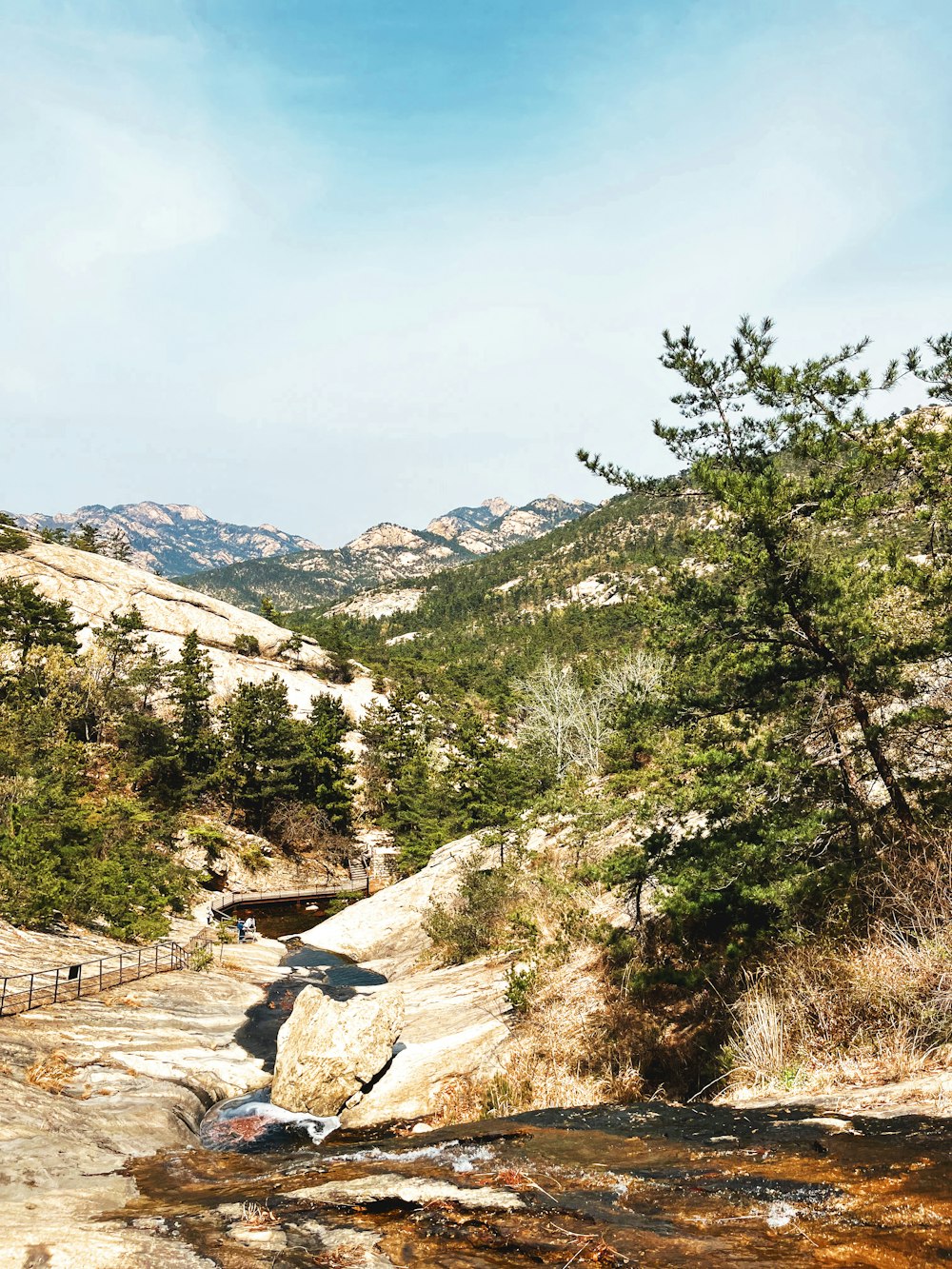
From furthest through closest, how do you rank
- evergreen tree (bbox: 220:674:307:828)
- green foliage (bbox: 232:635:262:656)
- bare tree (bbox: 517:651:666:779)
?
green foliage (bbox: 232:635:262:656)
evergreen tree (bbox: 220:674:307:828)
bare tree (bbox: 517:651:666:779)

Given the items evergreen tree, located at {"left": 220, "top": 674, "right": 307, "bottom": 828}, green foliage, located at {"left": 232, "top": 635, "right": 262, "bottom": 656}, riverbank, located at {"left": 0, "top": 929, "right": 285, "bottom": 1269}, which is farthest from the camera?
green foliage, located at {"left": 232, "top": 635, "right": 262, "bottom": 656}

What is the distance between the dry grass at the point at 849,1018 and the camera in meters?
7.18

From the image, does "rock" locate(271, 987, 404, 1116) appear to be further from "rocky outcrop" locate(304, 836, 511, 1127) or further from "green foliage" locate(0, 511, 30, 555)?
"green foliage" locate(0, 511, 30, 555)

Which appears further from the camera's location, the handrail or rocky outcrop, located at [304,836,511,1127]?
the handrail

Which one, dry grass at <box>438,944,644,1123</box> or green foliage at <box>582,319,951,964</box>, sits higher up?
green foliage at <box>582,319,951,964</box>

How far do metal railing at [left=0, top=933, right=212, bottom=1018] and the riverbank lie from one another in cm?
41

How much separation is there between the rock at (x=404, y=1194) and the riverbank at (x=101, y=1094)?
144cm

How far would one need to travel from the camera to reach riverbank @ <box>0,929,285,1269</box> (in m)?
5.44

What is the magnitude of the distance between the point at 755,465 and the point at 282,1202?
11.4 metres

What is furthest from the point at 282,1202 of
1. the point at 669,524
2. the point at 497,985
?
the point at 669,524

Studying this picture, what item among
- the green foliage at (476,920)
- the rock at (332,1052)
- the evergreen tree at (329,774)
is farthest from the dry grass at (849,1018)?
the evergreen tree at (329,774)

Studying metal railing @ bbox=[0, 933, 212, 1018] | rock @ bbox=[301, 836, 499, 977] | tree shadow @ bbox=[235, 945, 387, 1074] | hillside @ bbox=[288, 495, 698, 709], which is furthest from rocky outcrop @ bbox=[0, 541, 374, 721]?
metal railing @ bbox=[0, 933, 212, 1018]

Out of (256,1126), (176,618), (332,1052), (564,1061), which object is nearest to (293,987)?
(332,1052)

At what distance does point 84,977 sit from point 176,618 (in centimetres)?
5584
